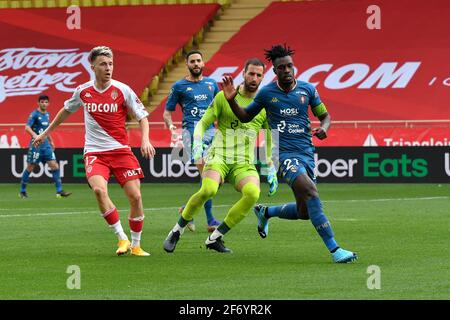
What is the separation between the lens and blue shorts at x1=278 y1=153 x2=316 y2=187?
1253 centimetres

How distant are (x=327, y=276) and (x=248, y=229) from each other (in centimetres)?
591

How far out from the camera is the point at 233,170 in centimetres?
1382

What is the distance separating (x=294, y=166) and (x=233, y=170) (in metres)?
1.40

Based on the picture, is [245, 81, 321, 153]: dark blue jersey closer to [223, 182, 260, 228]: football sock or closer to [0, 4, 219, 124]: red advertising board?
[223, 182, 260, 228]: football sock

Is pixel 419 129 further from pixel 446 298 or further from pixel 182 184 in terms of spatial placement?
pixel 446 298

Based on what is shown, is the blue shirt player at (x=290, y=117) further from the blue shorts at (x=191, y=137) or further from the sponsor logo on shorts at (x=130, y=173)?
the blue shorts at (x=191, y=137)

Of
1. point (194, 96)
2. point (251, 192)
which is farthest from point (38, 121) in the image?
point (251, 192)

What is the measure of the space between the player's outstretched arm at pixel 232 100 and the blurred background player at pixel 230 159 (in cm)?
68

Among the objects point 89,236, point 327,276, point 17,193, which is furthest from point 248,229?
point 17,193

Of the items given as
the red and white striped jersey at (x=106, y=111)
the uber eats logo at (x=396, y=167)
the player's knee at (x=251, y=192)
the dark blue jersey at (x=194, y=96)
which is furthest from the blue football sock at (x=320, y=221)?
the uber eats logo at (x=396, y=167)

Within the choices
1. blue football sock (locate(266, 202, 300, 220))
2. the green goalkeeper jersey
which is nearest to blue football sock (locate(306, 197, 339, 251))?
blue football sock (locate(266, 202, 300, 220))

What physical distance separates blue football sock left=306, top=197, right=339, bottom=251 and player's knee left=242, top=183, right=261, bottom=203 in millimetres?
1075

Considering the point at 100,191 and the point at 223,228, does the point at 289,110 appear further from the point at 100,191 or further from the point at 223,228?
the point at 100,191

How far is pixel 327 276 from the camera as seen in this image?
36.1 feet
